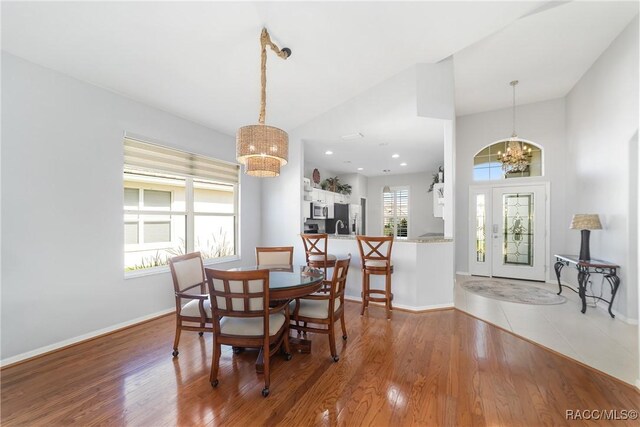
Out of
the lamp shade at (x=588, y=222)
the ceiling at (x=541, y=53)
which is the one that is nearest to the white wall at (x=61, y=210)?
the ceiling at (x=541, y=53)

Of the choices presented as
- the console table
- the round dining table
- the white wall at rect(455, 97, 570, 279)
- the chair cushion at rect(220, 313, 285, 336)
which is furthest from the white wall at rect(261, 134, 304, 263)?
the console table

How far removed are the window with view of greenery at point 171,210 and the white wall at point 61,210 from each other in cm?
22

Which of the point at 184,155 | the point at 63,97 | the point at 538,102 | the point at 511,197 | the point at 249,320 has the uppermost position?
the point at 538,102

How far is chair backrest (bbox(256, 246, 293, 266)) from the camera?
10.8 feet

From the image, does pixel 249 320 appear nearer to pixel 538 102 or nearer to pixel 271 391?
pixel 271 391

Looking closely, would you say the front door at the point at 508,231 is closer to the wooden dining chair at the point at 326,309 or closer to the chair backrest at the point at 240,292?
the wooden dining chair at the point at 326,309

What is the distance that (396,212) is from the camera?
8227 millimetres

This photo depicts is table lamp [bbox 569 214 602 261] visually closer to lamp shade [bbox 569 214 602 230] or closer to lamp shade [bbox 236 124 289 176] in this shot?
lamp shade [bbox 569 214 602 230]

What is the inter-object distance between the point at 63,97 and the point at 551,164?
756cm

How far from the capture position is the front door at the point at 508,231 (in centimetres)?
527

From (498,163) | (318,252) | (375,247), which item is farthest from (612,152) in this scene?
(318,252)

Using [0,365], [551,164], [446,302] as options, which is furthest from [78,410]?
[551,164]

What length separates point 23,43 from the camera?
225cm

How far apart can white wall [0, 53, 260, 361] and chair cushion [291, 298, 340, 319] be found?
2.20 m
